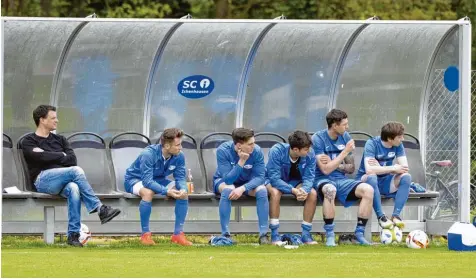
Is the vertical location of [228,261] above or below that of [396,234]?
below

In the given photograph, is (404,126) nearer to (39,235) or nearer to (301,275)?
(39,235)

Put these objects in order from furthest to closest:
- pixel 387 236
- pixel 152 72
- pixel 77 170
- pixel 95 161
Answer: pixel 152 72
pixel 95 161
pixel 387 236
pixel 77 170

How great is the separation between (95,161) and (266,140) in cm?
195

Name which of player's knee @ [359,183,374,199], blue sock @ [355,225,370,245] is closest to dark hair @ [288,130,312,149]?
player's knee @ [359,183,374,199]

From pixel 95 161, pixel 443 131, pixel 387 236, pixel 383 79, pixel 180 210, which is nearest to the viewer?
pixel 180 210

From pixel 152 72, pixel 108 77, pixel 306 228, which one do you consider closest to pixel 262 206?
pixel 306 228

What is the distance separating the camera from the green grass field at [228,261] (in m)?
10.9

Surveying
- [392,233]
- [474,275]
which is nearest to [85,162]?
[392,233]

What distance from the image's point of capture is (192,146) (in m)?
15.4

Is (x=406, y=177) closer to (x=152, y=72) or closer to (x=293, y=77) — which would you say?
(x=293, y=77)

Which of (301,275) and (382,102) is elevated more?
(382,102)

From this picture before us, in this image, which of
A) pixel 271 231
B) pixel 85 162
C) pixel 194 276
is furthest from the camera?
pixel 85 162

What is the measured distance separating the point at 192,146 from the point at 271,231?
1.74 meters

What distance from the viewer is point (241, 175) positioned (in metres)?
14.3
